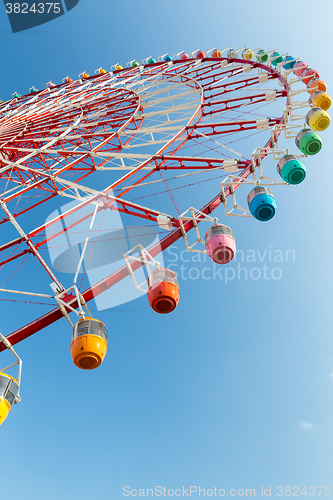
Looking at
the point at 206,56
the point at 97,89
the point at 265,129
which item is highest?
the point at 206,56

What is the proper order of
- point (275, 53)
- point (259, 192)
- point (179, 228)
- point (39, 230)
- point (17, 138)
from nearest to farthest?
1. point (179, 228)
2. point (259, 192)
3. point (39, 230)
4. point (17, 138)
5. point (275, 53)

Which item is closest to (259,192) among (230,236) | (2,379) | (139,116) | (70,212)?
(230,236)

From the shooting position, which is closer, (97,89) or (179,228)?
(179,228)

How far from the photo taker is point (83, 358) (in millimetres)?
6852

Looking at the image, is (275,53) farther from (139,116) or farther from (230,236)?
(230,236)

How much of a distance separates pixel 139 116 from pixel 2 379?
15279mm

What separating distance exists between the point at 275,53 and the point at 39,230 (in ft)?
70.2

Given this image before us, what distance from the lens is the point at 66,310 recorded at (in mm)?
7801

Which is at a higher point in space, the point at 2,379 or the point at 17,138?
the point at 17,138

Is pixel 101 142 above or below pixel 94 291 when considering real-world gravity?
above

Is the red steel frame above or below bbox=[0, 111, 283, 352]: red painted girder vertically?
above

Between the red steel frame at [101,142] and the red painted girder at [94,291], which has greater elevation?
the red steel frame at [101,142]

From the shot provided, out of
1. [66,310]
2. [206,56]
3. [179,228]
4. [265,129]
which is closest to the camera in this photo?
[66,310]

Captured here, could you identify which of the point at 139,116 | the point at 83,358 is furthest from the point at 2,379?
the point at 139,116
